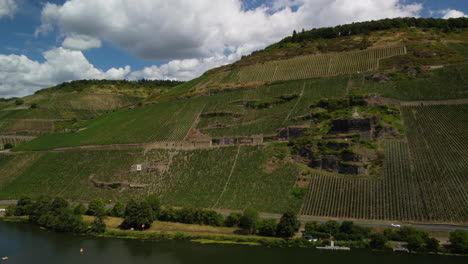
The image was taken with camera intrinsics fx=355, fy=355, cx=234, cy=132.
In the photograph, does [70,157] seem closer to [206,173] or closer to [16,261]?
[206,173]

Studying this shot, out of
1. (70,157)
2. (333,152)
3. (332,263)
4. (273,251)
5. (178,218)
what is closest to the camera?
(332,263)

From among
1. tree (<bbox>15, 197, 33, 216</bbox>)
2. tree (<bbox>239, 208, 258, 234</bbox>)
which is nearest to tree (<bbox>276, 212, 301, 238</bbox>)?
tree (<bbox>239, 208, 258, 234</bbox>)

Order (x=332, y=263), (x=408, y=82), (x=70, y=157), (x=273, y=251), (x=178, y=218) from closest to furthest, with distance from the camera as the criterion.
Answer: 1. (x=332, y=263)
2. (x=273, y=251)
3. (x=178, y=218)
4. (x=408, y=82)
5. (x=70, y=157)

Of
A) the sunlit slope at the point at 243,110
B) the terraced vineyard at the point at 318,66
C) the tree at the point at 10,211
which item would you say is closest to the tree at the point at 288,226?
the sunlit slope at the point at 243,110

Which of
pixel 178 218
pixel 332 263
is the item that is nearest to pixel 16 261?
pixel 178 218

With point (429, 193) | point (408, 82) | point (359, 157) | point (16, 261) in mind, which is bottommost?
point (16, 261)

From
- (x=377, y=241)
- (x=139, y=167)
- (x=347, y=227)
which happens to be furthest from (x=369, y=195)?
(x=139, y=167)
